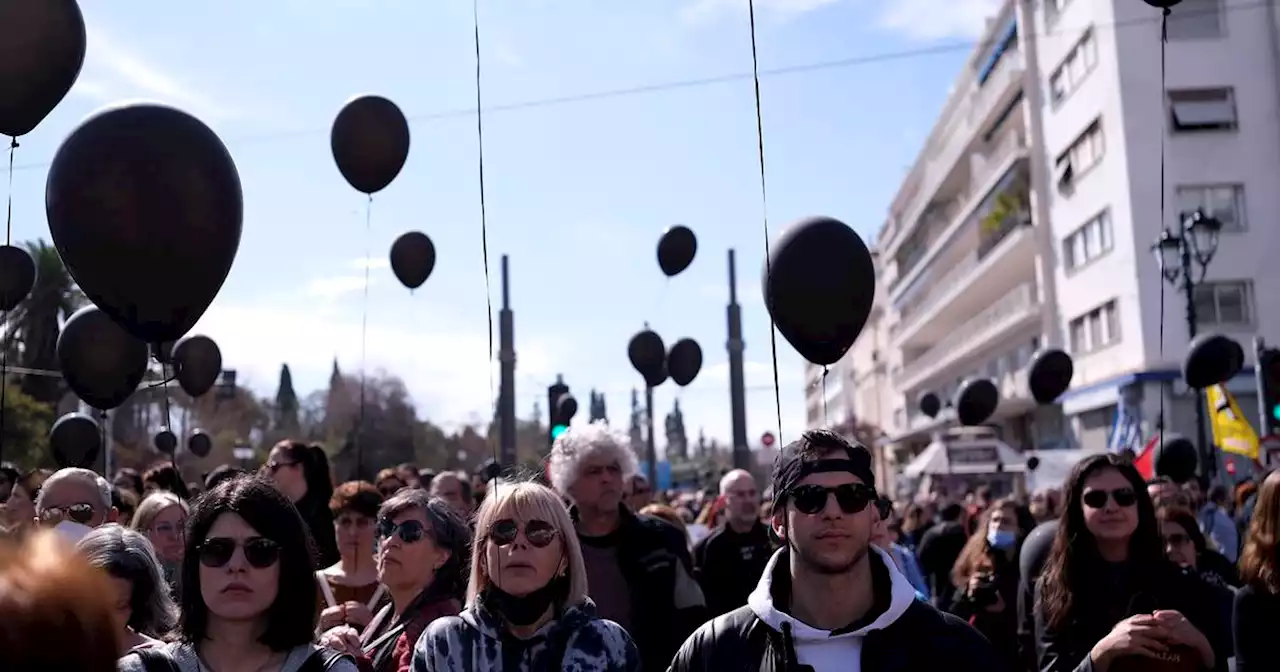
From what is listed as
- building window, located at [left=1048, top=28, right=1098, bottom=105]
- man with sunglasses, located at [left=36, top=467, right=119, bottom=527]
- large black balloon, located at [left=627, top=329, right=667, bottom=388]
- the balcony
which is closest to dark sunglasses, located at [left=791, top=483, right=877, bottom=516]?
man with sunglasses, located at [left=36, top=467, right=119, bottom=527]

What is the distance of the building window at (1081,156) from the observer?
2811 centimetres

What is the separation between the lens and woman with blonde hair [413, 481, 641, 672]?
296cm

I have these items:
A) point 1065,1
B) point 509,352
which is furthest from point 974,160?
point 509,352

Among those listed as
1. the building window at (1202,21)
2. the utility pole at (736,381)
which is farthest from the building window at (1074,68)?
the utility pole at (736,381)

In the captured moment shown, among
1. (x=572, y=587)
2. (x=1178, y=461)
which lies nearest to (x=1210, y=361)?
(x=1178, y=461)

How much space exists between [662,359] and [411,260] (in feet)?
15.7

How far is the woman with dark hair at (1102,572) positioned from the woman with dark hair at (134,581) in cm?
263

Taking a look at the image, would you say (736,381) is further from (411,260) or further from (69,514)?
(69,514)

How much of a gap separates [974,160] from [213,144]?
1583 inches

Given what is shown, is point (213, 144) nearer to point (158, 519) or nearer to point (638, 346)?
point (158, 519)

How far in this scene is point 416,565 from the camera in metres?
3.76

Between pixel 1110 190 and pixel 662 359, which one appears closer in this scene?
pixel 662 359

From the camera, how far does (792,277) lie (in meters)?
4.17

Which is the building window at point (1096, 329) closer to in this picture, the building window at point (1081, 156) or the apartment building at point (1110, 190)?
the apartment building at point (1110, 190)
